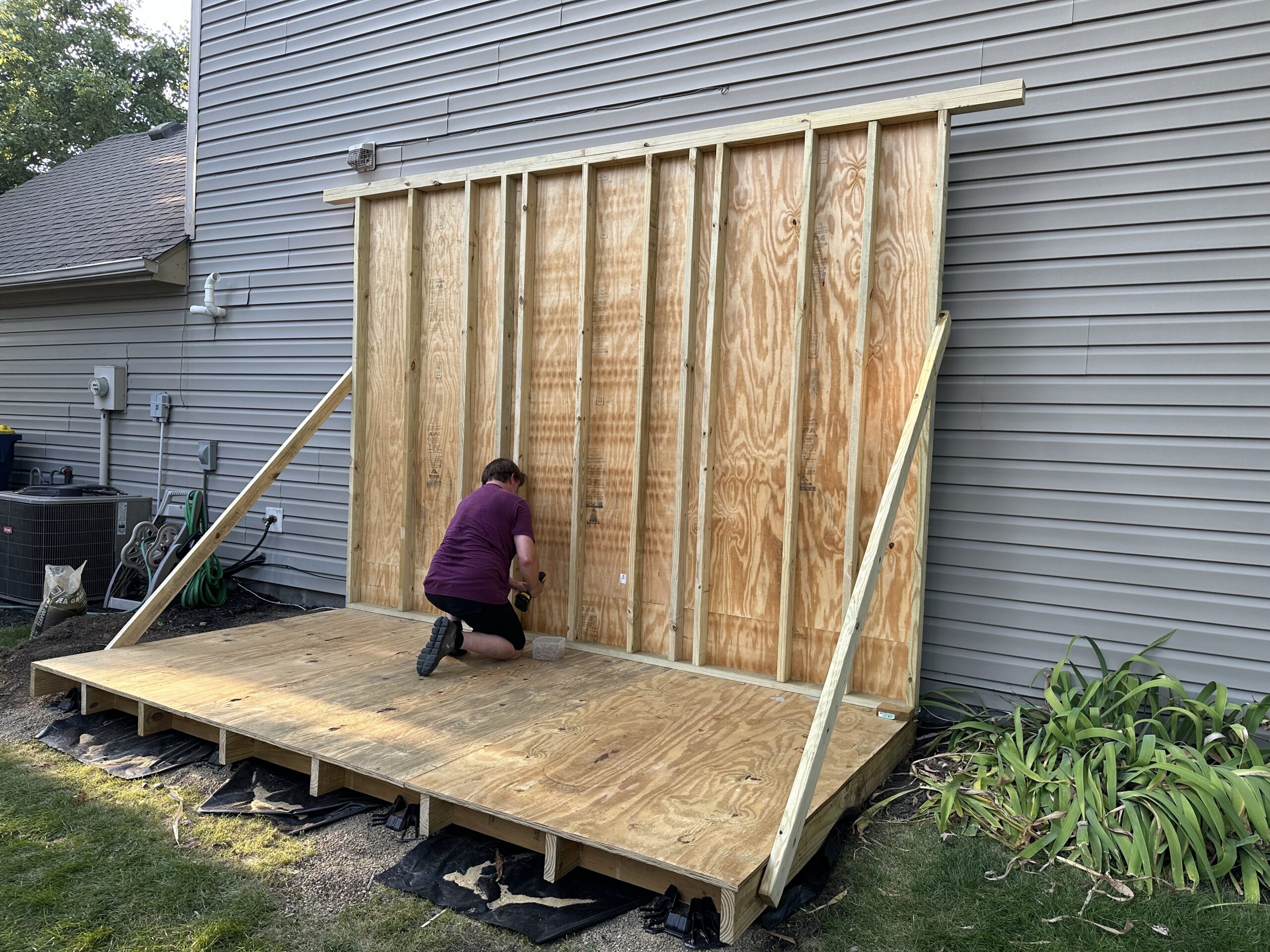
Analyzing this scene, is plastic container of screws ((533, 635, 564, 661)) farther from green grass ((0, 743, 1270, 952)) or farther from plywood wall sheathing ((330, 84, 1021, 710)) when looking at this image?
green grass ((0, 743, 1270, 952))

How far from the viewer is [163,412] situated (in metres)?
7.71

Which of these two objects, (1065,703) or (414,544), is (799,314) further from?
(414,544)

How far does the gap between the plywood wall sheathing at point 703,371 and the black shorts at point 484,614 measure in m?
0.41

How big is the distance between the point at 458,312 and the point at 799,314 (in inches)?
94.1

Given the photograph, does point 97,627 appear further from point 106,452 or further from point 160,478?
point 106,452

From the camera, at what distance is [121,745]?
155 inches

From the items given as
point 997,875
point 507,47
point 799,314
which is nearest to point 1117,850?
point 997,875

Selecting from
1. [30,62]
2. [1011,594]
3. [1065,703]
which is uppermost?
[30,62]

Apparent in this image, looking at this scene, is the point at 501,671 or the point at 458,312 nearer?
the point at 501,671

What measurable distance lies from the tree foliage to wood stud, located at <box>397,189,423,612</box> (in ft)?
64.7

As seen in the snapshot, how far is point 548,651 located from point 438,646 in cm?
65

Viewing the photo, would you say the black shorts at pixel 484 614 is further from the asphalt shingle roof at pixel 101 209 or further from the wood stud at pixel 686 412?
the asphalt shingle roof at pixel 101 209

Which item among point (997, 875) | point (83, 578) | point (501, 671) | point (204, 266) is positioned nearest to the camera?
point (997, 875)

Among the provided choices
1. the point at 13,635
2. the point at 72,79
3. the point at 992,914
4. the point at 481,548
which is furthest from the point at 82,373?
the point at 72,79
